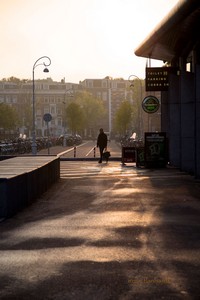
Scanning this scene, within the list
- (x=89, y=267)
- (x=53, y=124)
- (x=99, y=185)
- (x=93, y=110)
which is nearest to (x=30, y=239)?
(x=89, y=267)

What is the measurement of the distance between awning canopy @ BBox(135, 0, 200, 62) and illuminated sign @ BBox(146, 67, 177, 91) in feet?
2.37

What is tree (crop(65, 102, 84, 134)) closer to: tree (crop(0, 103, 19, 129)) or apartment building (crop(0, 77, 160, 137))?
tree (crop(0, 103, 19, 129))

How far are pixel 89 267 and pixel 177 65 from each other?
20.3m

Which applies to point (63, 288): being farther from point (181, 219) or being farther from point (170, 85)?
point (170, 85)

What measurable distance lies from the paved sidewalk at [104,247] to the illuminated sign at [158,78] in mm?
11239

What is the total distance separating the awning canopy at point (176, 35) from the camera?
50.0 feet

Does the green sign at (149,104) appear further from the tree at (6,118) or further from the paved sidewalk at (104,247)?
the tree at (6,118)

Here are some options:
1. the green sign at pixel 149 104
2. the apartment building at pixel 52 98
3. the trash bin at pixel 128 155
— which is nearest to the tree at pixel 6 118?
the apartment building at pixel 52 98

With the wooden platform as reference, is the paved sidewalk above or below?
below

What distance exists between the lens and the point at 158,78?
26656 millimetres

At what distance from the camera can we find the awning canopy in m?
15.3

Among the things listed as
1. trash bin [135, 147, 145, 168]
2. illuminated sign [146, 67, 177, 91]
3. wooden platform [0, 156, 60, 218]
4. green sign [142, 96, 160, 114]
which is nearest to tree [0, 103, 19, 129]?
green sign [142, 96, 160, 114]

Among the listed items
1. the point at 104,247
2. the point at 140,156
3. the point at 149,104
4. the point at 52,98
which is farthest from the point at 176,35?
the point at 52,98

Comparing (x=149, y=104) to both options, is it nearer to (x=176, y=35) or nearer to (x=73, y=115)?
(x=176, y=35)
